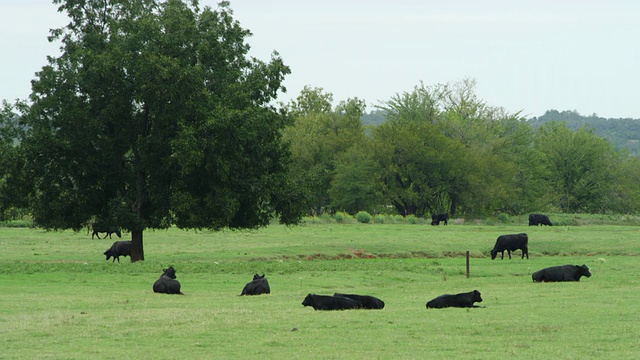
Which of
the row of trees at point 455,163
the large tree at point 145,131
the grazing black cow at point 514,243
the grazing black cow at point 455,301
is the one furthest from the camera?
the row of trees at point 455,163

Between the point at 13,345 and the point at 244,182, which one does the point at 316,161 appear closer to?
the point at 244,182

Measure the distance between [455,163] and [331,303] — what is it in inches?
3166

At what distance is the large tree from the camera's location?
3916 centimetres

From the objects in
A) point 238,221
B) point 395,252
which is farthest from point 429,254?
point 238,221

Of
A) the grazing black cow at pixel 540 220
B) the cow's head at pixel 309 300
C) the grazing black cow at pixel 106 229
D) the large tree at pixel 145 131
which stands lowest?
the cow's head at pixel 309 300

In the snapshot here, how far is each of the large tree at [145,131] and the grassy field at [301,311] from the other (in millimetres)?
3338

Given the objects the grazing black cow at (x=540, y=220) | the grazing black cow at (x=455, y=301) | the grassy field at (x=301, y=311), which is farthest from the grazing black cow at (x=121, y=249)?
the grazing black cow at (x=540, y=220)

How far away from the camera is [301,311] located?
21.5m

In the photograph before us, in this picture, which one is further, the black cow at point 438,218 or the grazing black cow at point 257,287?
the black cow at point 438,218

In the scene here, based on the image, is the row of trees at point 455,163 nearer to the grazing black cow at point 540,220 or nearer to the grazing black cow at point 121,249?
the grazing black cow at point 540,220

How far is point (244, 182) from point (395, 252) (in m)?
13.6

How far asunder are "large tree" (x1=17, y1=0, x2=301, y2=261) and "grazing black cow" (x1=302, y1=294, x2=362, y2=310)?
16.9 metres

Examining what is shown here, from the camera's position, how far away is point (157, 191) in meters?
40.9

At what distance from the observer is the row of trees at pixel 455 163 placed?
101 m
